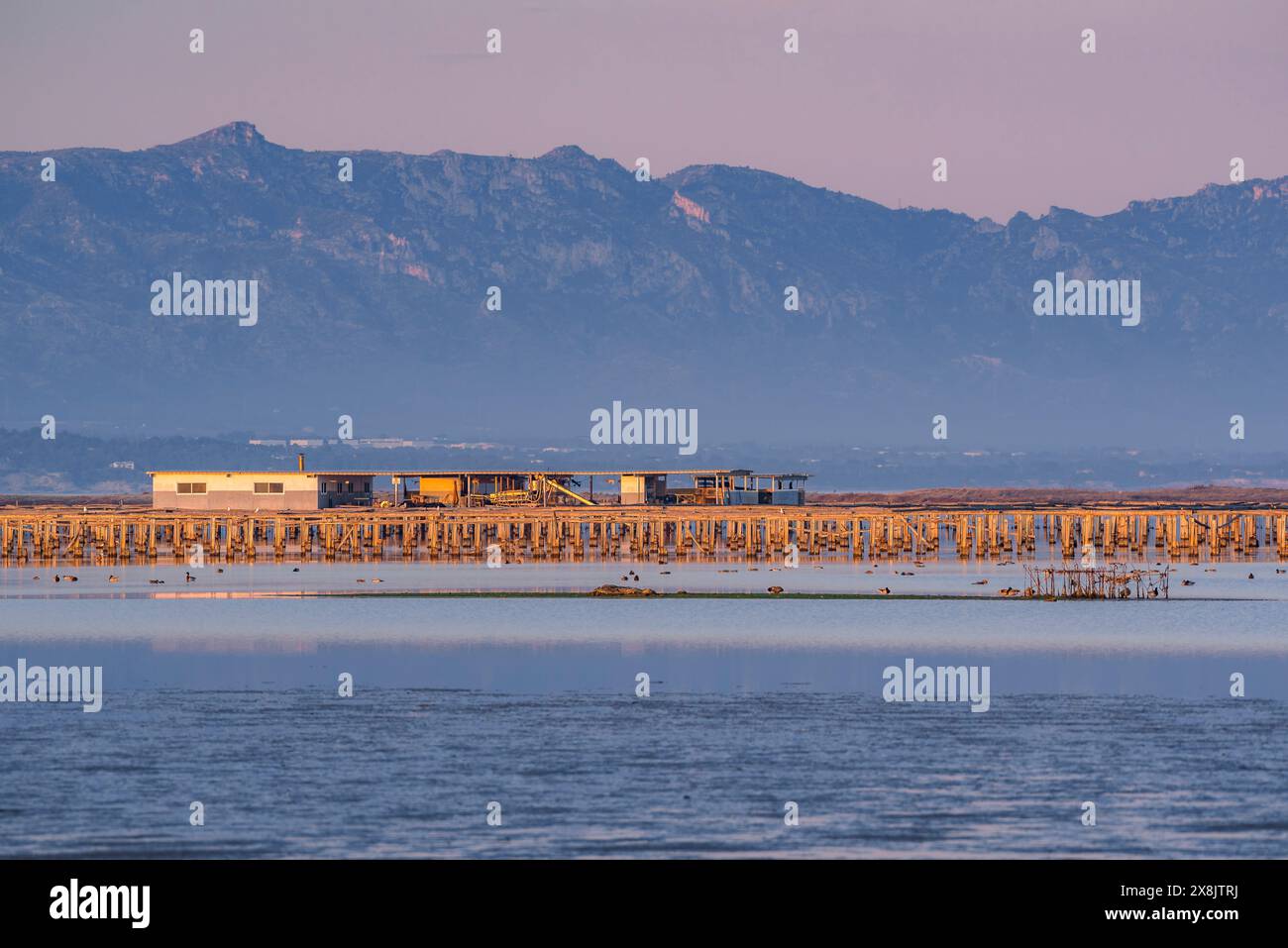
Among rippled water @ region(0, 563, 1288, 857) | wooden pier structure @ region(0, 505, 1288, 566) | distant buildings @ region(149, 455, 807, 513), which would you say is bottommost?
rippled water @ region(0, 563, 1288, 857)

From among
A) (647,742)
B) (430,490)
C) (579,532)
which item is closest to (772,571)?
(579,532)

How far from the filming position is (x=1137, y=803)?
32.9 meters

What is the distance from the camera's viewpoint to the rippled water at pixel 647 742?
30812 mm

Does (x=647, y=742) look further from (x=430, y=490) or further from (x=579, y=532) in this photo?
(x=430, y=490)

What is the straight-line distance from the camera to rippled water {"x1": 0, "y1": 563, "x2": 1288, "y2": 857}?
101ft

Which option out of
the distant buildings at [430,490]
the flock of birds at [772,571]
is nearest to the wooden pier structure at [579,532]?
the distant buildings at [430,490]

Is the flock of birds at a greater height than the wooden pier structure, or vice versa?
the wooden pier structure

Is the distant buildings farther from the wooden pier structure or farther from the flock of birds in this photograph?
the flock of birds

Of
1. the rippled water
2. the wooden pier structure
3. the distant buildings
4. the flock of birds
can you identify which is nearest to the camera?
the rippled water

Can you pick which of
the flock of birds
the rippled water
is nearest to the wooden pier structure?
the flock of birds

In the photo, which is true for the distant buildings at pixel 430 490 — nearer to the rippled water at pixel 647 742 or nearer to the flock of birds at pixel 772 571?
the flock of birds at pixel 772 571

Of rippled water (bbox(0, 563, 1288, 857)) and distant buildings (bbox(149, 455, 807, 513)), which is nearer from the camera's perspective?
rippled water (bbox(0, 563, 1288, 857))

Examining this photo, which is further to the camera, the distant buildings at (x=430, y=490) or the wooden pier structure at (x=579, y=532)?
the distant buildings at (x=430, y=490)
